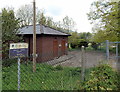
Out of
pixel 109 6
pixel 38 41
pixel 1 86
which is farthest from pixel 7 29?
pixel 109 6

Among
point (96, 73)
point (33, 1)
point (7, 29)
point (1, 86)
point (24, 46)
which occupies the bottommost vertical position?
point (1, 86)

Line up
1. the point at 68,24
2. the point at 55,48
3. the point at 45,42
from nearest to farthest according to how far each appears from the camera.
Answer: the point at 45,42, the point at 55,48, the point at 68,24

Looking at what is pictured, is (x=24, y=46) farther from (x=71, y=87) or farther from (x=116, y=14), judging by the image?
(x=116, y=14)

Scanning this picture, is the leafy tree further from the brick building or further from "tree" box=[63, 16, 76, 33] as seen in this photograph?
the brick building

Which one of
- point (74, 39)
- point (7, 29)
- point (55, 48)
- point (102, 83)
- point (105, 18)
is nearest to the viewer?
point (102, 83)

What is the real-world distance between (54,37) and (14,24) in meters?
5.28

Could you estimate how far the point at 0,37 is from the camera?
22.4 feet

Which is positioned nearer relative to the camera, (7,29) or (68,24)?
(7,29)

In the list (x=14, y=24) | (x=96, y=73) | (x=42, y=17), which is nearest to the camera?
(x=96, y=73)

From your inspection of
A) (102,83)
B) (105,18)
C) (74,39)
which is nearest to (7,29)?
(102,83)

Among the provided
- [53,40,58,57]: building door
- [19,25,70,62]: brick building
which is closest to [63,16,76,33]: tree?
[19,25,70,62]: brick building

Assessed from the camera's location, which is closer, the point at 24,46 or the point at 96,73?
the point at 24,46

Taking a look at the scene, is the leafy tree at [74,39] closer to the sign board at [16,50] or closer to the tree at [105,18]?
the tree at [105,18]

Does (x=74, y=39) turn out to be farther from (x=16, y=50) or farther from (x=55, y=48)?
(x=16, y=50)
